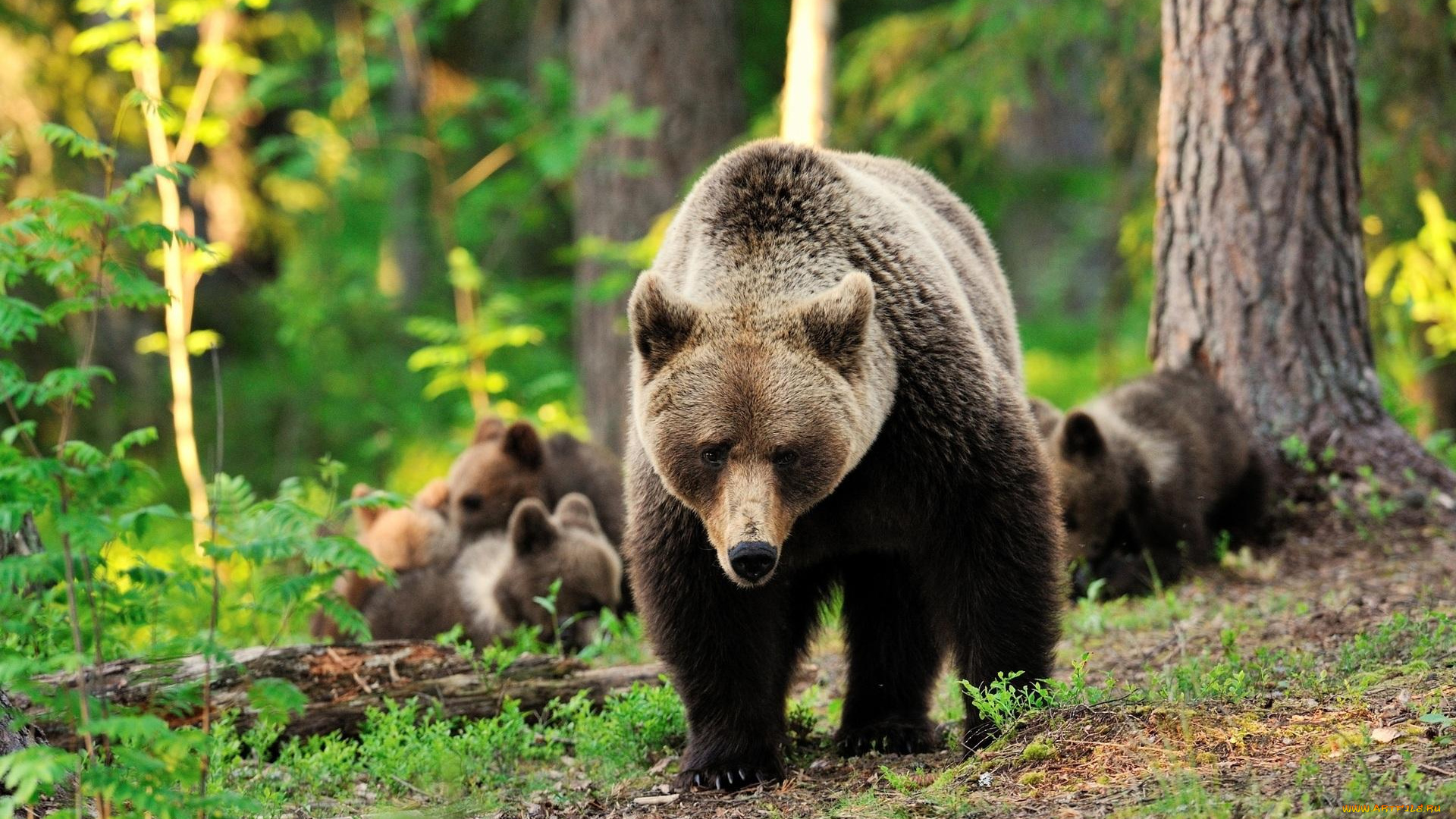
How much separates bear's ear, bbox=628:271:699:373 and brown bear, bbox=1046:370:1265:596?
13.1 feet

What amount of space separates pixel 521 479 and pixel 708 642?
4.36m

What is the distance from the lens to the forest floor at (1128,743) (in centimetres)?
376

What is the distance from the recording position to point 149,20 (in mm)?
8891

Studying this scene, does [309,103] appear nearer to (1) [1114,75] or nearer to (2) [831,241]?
(1) [1114,75]

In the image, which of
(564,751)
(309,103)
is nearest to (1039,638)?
(564,751)

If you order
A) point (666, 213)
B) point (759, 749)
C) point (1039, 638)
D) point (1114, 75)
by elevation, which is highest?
point (1114, 75)

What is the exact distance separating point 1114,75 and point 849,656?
6.79 metres

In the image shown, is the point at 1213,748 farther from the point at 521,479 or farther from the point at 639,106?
the point at 639,106

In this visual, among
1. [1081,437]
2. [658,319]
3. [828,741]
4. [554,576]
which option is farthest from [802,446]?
[1081,437]

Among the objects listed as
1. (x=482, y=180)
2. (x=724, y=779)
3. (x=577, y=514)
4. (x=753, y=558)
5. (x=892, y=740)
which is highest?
(x=482, y=180)

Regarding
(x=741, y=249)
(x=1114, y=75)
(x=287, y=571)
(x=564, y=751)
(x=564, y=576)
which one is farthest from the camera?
(x=1114, y=75)

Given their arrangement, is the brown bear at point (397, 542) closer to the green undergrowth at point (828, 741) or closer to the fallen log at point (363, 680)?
the fallen log at point (363, 680)

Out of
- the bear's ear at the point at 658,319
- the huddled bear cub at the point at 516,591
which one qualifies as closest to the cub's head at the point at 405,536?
the huddled bear cub at the point at 516,591

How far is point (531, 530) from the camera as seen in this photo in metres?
7.64
